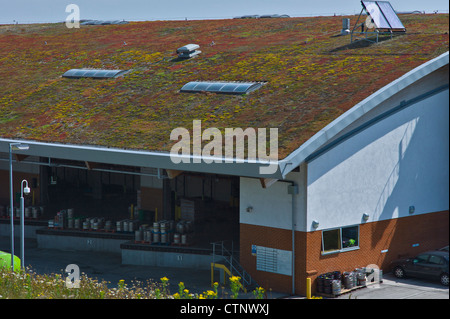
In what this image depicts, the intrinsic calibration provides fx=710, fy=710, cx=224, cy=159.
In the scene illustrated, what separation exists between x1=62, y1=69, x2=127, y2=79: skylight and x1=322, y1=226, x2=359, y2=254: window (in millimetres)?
18986

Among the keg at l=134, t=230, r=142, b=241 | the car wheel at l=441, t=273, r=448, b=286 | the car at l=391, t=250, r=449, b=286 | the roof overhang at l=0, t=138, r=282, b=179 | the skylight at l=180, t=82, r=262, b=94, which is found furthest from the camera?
the keg at l=134, t=230, r=142, b=241

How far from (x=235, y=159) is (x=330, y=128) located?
4040mm

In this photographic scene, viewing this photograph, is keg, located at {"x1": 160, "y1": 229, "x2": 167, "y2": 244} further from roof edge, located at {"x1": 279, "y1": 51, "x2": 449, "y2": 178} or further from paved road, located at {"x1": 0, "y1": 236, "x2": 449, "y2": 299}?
roof edge, located at {"x1": 279, "y1": 51, "x2": 449, "y2": 178}

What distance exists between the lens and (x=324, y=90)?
1315 inches

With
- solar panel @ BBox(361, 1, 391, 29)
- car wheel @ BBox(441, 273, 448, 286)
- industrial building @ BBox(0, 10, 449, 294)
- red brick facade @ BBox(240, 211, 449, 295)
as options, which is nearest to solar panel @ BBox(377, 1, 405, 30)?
solar panel @ BBox(361, 1, 391, 29)

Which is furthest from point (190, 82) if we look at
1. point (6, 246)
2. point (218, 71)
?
point (6, 246)

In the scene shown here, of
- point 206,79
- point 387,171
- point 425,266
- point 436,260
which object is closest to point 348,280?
point 425,266

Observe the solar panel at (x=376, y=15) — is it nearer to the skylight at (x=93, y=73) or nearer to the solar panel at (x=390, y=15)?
the solar panel at (x=390, y=15)

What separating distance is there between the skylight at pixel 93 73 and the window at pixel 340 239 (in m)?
19.0

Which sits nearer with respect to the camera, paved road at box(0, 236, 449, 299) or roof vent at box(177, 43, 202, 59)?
paved road at box(0, 236, 449, 299)

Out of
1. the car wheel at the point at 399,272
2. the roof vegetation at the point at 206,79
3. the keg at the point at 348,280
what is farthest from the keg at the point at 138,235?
the car wheel at the point at 399,272

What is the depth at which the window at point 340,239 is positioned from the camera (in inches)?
1174

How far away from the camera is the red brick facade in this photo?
96.1ft

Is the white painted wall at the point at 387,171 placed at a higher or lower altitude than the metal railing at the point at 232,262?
higher
